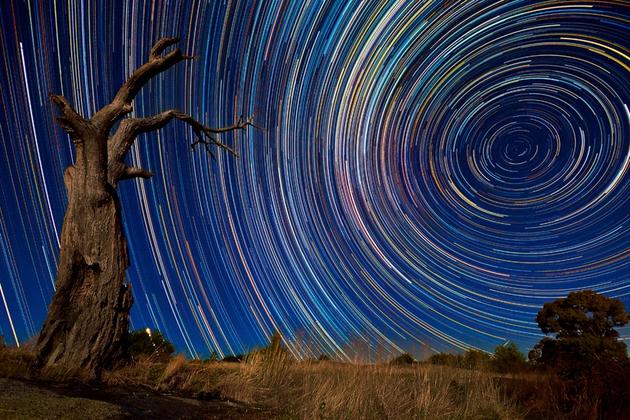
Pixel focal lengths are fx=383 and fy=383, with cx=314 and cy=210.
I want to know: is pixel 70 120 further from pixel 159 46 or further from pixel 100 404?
pixel 100 404

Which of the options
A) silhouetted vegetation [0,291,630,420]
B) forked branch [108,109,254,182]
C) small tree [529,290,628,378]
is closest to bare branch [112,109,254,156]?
forked branch [108,109,254,182]

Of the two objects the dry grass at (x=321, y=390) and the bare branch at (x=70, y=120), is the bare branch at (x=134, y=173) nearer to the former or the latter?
the bare branch at (x=70, y=120)

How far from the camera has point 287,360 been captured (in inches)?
412

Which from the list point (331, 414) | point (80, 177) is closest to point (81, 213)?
point (80, 177)

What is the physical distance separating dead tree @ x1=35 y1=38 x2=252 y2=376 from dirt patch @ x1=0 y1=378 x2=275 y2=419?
108 centimetres

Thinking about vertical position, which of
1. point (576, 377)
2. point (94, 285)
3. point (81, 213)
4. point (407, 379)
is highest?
point (81, 213)

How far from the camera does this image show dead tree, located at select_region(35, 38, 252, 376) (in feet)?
21.9

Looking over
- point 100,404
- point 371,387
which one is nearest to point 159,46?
point 100,404

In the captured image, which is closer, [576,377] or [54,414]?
[54,414]

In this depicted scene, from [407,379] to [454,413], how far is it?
12.1ft

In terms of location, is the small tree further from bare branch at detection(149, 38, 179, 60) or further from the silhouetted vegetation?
bare branch at detection(149, 38, 179, 60)

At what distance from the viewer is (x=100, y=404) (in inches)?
177

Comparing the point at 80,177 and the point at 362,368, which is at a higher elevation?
the point at 80,177

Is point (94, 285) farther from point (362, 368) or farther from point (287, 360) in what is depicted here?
point (362, 368)
